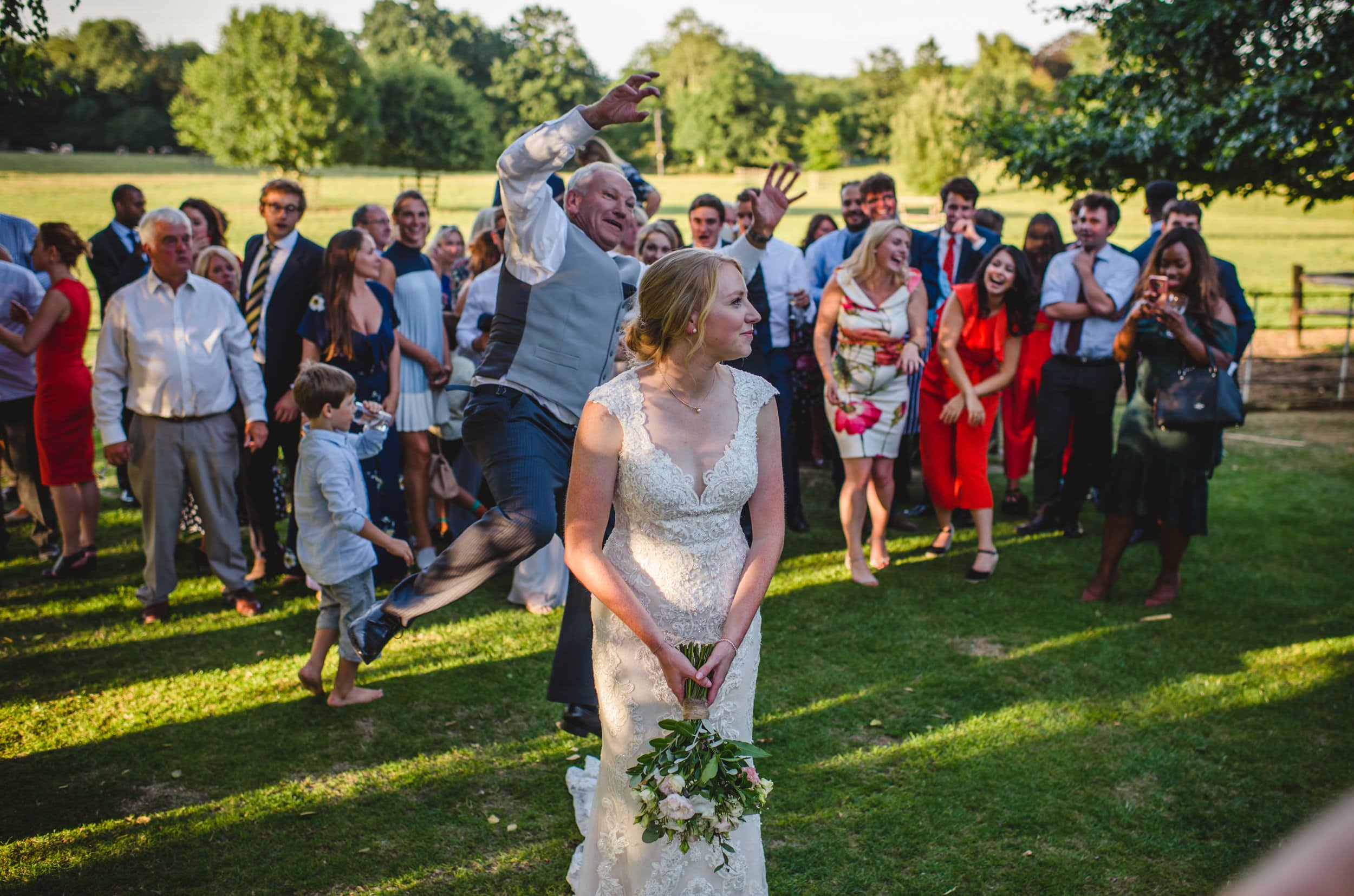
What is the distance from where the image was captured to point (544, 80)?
272 ft

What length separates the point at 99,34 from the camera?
238 feet

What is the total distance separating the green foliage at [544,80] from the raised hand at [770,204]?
70.8 meters

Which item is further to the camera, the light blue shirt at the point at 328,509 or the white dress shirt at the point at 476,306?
the white dress shirt at the point at 476,306

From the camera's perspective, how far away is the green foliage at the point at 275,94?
41.2 metres

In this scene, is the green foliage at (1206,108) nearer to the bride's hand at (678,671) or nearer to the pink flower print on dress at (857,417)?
the pink flower print on dress at (857,417)

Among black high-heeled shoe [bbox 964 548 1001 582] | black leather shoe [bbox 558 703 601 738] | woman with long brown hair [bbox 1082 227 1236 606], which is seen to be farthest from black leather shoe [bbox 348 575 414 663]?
woman with long brown hair [bbox 1082 227 1236 606]

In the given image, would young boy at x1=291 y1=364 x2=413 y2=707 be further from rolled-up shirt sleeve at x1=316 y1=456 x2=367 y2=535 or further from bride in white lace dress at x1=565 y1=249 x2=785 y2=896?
bride in white lace dress at x1=565 y1=249 x2=785 y2=896

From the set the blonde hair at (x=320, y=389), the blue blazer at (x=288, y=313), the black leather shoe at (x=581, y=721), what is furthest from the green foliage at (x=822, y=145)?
the black leather shoe at (x=581, y=721)

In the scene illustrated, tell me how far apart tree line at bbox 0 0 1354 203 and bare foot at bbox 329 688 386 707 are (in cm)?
372

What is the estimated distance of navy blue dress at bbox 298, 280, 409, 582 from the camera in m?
6.00

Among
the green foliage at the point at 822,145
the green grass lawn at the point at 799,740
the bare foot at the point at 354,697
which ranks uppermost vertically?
the green foliage at the point at 822,145

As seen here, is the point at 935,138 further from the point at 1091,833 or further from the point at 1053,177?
the point at 1091,833

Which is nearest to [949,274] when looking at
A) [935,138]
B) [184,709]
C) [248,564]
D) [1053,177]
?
[1053,177]

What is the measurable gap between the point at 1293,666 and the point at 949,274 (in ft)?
13.8
